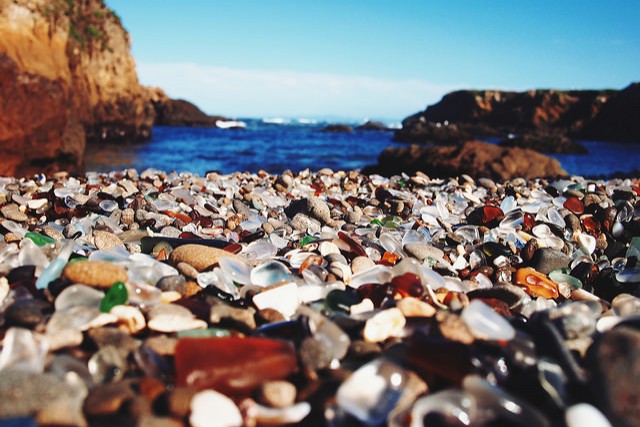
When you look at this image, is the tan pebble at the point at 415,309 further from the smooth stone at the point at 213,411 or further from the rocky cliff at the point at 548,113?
the rocky cliff at the point at 548,113

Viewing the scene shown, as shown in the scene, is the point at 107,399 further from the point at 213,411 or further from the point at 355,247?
the point at 355,247

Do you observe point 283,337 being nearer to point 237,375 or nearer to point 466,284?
point 237,375

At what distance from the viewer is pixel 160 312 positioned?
3.80 feet

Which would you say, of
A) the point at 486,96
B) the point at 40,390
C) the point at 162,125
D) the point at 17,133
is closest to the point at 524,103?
the point at 486,96

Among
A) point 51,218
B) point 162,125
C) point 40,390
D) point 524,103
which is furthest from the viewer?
point 524,103

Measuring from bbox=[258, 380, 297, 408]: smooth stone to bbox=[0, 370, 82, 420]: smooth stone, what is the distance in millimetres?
341

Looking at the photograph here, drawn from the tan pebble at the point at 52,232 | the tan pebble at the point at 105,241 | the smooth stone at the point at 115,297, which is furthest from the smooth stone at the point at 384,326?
the tan pebble at the point at 52,232

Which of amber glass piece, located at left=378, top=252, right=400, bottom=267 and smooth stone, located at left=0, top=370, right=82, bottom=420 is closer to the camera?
smooth stone, located at left=0, top=370, right=82, bottom=420

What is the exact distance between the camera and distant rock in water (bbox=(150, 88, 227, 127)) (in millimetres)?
41031

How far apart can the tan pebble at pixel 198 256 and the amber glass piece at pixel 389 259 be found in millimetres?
691

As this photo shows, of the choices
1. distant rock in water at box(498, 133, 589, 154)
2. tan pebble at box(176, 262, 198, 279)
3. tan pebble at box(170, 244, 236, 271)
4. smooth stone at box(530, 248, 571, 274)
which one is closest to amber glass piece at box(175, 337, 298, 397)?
tan pebble at box(176, 262, 198, 279)

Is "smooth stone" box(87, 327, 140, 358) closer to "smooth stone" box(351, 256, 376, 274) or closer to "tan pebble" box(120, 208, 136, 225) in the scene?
"smooth stone" box(351, 256, 376, 274)

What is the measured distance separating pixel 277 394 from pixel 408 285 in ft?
2.00

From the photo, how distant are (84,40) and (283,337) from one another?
73.4ft
